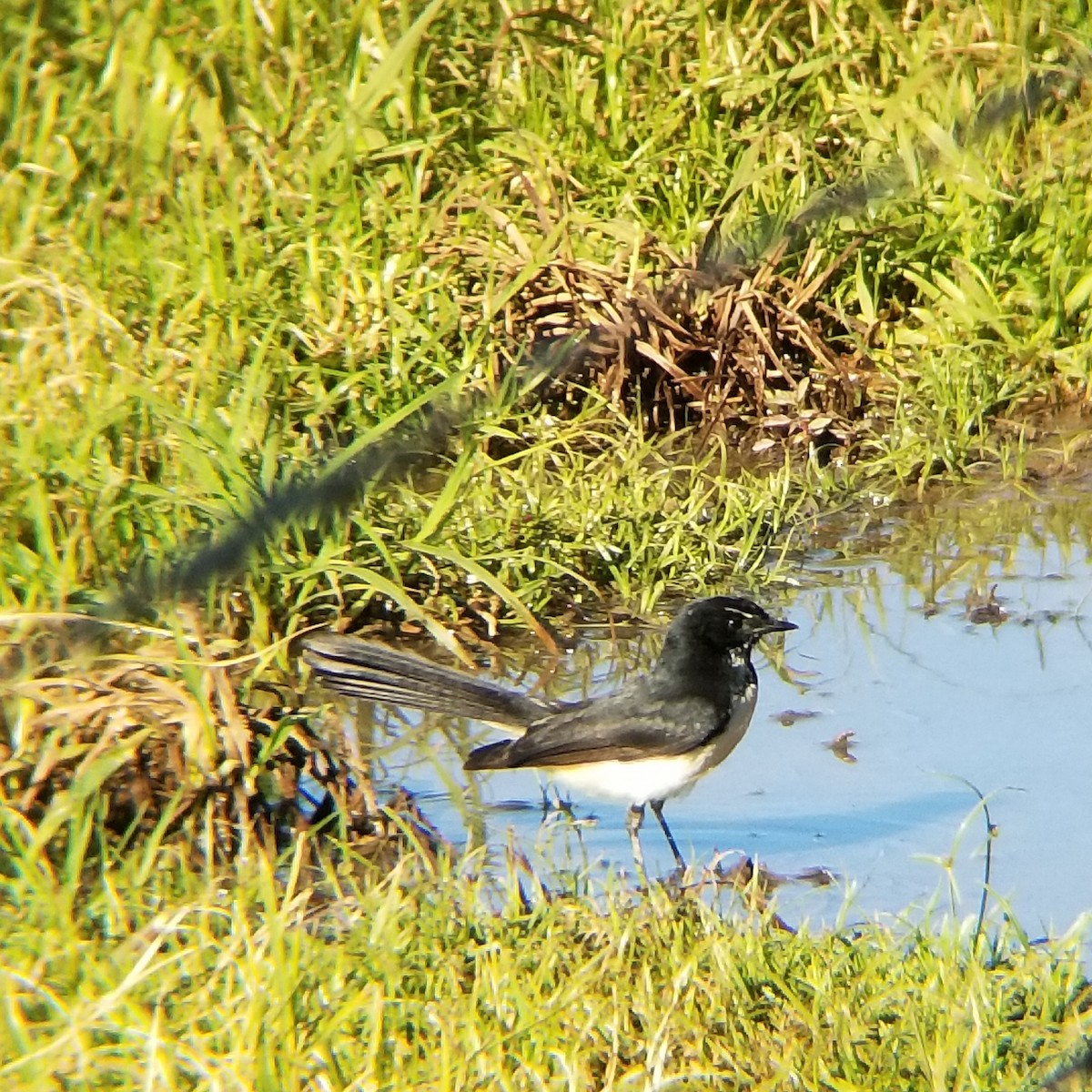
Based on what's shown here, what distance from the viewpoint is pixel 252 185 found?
741cm

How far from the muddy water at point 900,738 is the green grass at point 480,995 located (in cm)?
37

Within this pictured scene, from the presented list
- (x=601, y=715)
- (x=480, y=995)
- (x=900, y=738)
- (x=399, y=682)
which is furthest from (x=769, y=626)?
(x=480, y=995)

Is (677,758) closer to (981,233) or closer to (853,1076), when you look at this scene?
(853,1076)

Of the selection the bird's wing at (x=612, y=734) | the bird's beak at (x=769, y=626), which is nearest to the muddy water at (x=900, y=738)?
the bird's wing at (x=612, y=734)

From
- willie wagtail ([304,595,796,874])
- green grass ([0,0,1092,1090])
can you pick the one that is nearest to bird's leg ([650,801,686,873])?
willie wagtail ([304,595,796,874])

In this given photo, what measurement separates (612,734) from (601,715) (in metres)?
0.10

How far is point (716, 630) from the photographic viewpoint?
230 inches

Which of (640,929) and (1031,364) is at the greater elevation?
(1031,364)

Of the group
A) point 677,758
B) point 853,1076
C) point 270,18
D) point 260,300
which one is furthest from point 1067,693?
point 270,18

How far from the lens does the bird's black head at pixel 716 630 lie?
5789mm

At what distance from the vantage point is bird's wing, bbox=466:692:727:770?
5.38 meters

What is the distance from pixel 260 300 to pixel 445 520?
106 cm

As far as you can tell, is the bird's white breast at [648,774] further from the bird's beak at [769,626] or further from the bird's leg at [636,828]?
the bird's beak at [769,626]

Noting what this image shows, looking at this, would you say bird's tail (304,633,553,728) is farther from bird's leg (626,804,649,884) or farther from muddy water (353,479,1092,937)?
bird's leg (626,804,649,884)
